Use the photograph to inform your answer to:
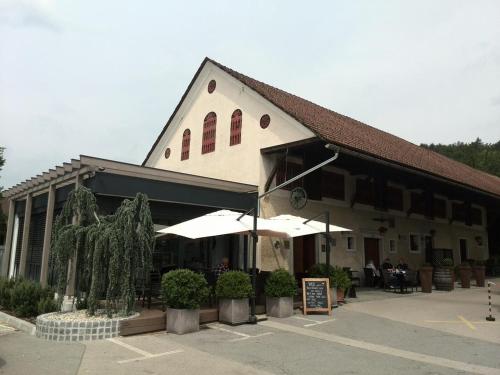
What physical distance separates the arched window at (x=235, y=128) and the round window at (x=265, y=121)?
1.17m

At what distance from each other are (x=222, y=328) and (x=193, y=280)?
1.31 m

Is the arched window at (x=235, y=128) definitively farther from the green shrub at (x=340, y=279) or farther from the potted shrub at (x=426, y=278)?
the potted shrub at (x=426, y=278)

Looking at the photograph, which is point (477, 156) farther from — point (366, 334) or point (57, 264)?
point (57, 264)

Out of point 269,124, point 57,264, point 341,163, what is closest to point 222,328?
point 57,264

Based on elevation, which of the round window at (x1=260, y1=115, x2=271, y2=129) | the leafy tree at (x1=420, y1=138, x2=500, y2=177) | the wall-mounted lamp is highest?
the leafy tree at (x1=420, y1=138, x2=500, y2=177)

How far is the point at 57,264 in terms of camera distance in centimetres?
868

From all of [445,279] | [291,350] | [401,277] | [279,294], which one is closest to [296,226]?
[279,294]

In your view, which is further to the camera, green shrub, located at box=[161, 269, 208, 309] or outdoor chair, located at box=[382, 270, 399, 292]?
outdoor chair, located at box=[382, 270, 399, 292]

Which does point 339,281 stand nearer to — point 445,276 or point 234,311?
point 234,311

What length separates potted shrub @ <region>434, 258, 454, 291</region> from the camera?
54.4 feet

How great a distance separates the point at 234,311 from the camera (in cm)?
916

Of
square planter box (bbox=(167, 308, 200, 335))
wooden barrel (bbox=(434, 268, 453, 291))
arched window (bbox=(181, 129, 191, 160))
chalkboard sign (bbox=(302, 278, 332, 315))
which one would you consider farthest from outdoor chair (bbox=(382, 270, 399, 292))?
square planter box (bbox=(167, 308, 200, 335))

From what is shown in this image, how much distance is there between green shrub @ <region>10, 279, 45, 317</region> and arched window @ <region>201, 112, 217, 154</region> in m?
9.18

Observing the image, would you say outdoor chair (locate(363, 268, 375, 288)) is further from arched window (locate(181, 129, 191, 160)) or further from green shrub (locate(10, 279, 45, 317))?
green shrub (locate(10, 279, 45, 317))
